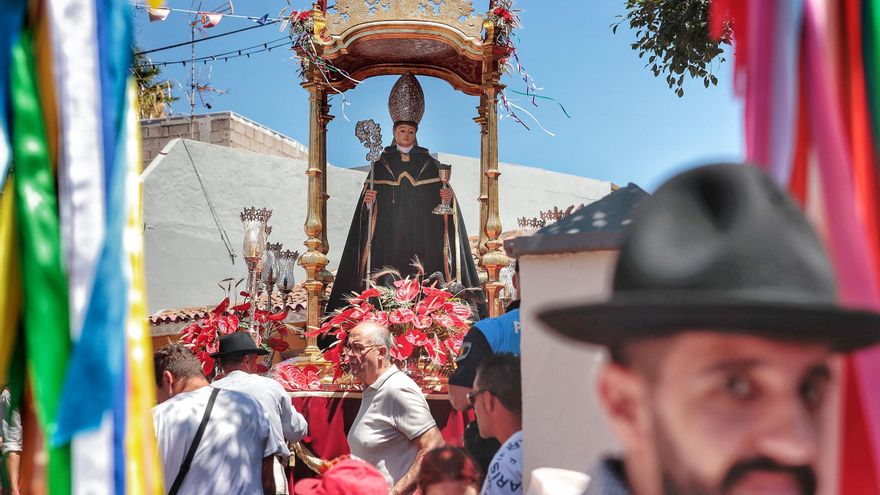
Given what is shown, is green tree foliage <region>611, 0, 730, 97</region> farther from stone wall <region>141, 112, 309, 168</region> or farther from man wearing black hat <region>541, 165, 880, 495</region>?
stone wall <region>141, 112, 309, 168</region>

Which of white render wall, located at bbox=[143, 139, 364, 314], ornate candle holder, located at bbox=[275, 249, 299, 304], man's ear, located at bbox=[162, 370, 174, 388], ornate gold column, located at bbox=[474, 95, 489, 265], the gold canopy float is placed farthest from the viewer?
white render wall, located at bbox=[143, 139, 364, 314]

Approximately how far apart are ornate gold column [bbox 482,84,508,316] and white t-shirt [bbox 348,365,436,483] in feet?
14.0

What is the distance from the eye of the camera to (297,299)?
13.9m

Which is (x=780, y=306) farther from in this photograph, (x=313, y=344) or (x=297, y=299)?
(x=297, y=299)

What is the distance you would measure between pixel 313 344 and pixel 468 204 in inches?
467

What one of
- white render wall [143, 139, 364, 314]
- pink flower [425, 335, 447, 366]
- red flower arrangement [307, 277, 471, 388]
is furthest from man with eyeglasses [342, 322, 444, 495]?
white render wall [143, 139, 364, 314]

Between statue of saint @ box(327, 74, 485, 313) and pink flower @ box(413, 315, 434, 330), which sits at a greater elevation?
statue of saint @ box(327, 74, 485, 313)

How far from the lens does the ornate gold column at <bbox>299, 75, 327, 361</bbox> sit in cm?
874

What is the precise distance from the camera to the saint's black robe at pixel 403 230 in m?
9.27

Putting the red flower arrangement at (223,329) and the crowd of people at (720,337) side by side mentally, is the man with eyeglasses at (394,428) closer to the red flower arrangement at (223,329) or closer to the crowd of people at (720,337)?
the red flower arrangement at (223,329)

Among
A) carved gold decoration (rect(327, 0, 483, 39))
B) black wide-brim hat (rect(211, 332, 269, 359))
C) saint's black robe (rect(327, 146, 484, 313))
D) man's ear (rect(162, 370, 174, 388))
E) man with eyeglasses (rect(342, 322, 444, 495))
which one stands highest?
carved gold decoration (rect(327, 0, 483, 39))

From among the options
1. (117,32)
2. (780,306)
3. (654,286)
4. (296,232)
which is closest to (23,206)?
(117,32)

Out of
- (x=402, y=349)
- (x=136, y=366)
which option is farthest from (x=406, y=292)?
(x=136, y=366)

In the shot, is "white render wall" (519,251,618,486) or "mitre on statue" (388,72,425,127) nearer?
"white render wall" (519,251,618,486)
